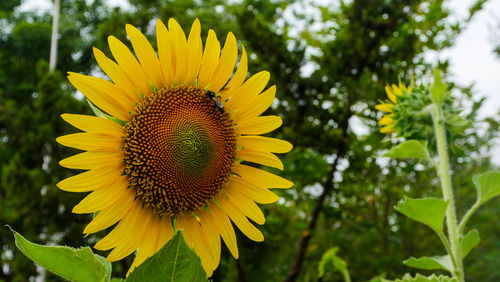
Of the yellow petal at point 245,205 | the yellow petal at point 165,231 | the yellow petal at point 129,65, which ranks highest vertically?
the yellow petal at point 129,65

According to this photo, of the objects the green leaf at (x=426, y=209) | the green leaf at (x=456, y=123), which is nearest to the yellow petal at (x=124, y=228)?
the green leaf at (x=426, y=209)

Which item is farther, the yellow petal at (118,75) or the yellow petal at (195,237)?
the yellow petal at (195,237)

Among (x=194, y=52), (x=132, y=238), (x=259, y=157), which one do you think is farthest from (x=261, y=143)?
(x=132, y=238)

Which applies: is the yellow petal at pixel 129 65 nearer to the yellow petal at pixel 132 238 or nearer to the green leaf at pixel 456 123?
the yellow petal at pixel 132 238

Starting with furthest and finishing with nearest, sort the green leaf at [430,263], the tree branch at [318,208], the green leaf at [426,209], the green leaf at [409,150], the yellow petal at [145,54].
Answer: the tree branch at [318,208] → the green leaf at [409,150] → the green leaf at [430,263] → the green leaf at [426,209] → the yellow petal at [145,54]

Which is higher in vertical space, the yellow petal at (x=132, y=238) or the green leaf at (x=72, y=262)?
the yellow petal at (x=132, y=238)

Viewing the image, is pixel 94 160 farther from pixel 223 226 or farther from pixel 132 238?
pixel 223 226

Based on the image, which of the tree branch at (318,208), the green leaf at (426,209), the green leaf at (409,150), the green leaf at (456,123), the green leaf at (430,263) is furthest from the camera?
the tree branch at (318,208)
